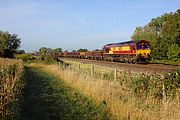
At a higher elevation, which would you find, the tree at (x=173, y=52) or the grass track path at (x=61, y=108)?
the tree at (x=173, y=52)

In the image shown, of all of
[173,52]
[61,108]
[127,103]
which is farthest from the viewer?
[173,52]

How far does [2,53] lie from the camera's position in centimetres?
8288

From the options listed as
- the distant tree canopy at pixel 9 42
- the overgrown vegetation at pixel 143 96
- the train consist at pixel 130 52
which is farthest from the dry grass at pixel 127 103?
the distant tree canopy at pixel 9 42

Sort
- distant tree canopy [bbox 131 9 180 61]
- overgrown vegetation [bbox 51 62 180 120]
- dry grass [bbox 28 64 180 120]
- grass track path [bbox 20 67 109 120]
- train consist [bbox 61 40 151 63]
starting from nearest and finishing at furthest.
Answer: dry grass [bbox 28 64 180 120] < overgrown vegetation [bbox 51 62 180 120] < grass track path [bbox 20 67 109 120] < train consist [bbox 61 40 151 63] < distant tree canopy [bbox 131 9 180 61]

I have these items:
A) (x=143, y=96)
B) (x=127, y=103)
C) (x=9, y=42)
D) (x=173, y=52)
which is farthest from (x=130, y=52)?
(x=9, y=42)

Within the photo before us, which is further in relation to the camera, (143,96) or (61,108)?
(61,108)

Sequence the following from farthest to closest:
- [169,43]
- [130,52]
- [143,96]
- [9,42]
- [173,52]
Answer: [9,42], [169,43], [173,52], [130,52], [143,96]

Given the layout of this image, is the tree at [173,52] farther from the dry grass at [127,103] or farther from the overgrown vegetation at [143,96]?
the overgrown vegetation at [143,96]

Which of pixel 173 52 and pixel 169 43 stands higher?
pixel 169 43

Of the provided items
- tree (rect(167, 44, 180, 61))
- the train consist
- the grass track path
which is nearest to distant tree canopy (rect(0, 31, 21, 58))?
the train consist

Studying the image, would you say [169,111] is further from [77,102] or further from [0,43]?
[0,43]

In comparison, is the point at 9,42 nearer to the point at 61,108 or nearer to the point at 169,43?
the point at 169,43

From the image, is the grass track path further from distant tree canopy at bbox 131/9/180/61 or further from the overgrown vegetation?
distant tree canopy at bbox 131/9/180/61

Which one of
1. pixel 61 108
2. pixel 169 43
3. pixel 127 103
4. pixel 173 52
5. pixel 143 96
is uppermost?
pixel 169 43
